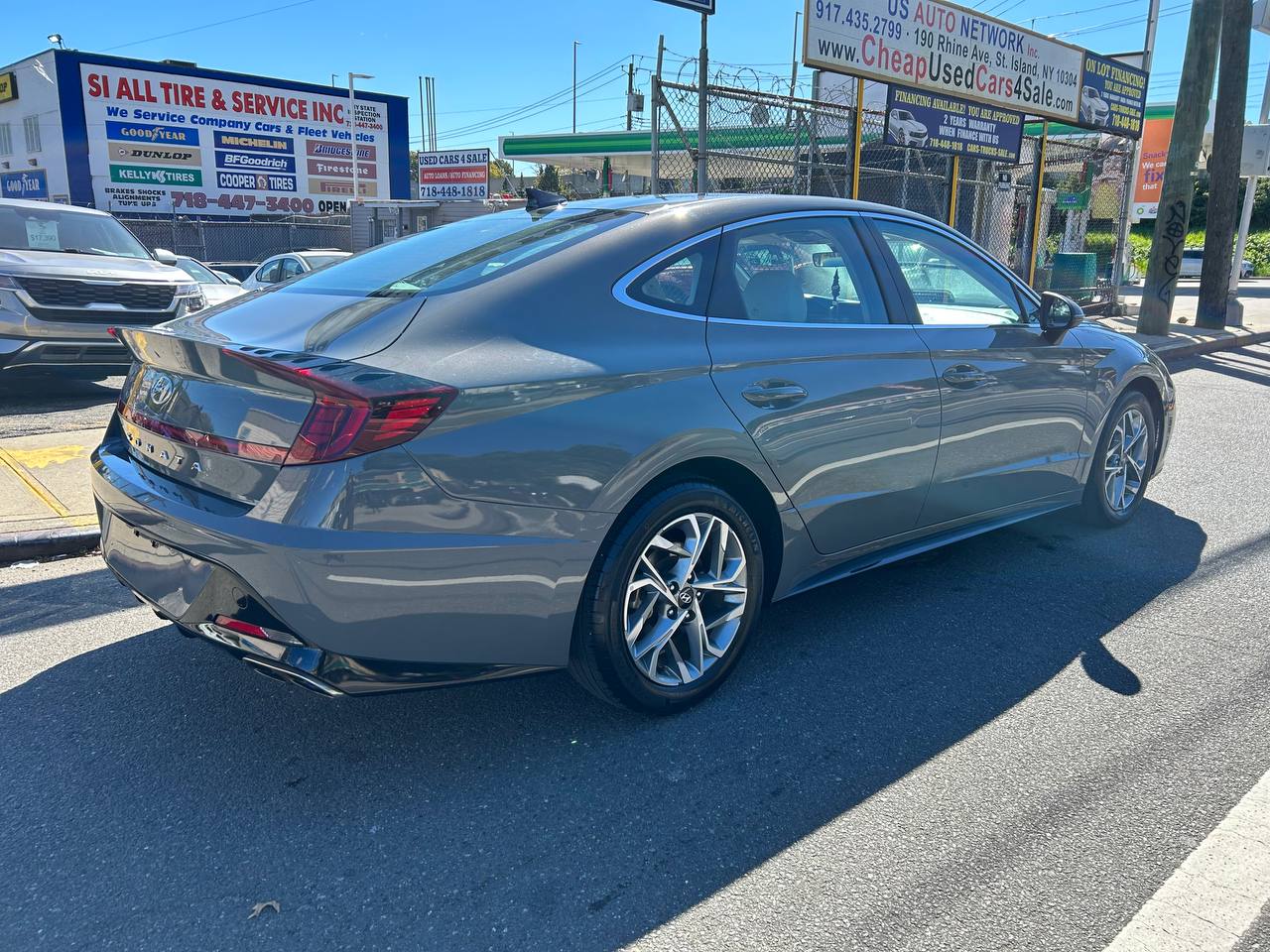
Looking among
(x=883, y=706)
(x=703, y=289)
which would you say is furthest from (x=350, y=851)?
(x=703, y=289)

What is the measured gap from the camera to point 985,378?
4164mm

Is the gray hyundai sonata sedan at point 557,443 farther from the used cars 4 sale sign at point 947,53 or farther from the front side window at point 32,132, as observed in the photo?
the front side window at point 32,132

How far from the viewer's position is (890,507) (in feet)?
12.7

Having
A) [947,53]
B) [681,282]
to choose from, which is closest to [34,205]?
[681,282]

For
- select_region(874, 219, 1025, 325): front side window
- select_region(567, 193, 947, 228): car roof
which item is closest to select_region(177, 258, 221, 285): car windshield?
select_region(567, 193, 947, 228): car roof

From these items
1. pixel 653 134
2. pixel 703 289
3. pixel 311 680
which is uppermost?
pixel 653 134

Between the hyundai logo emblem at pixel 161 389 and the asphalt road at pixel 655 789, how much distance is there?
102 cm

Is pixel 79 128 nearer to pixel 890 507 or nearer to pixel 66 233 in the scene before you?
pixel 66 233

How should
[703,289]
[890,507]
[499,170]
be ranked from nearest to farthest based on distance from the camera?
[703,289]
[890,507]
[499,170]

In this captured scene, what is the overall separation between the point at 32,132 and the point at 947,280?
114 ft

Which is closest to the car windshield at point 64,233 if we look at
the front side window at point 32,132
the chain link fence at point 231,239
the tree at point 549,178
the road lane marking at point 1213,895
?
the road lane marking at point 1213,895

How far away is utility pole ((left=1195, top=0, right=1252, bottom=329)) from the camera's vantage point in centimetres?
1395

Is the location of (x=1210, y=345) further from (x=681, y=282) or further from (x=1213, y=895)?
(x=1213, y=895)

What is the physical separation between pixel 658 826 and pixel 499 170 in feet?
248
